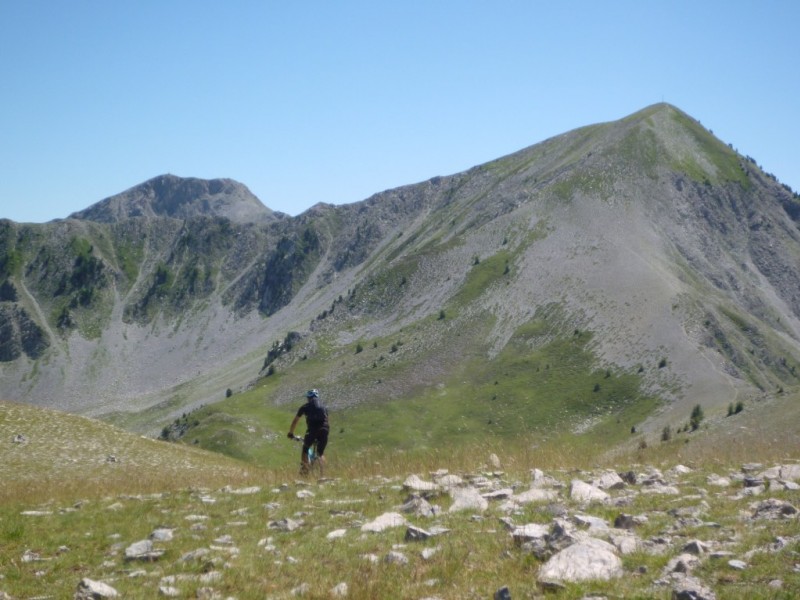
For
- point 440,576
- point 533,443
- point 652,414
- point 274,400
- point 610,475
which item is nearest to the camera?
point 440,576

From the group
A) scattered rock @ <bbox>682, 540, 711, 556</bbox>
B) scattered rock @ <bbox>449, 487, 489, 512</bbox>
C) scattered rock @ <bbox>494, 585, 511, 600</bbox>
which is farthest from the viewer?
scattered rock @ <bbox>449, 487, 489, 512</bbox>

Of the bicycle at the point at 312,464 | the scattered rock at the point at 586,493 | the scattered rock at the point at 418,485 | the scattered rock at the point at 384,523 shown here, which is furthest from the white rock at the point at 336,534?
the bicycle at the point at 312,464

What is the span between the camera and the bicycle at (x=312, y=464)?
19312 mm

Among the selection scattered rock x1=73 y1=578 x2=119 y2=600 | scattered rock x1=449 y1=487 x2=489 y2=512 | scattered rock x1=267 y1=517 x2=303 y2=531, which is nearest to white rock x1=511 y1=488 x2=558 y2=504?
scattered rock x1=449 y1=487 x2=489 y2=512

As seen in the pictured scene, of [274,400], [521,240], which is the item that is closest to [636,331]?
[521,240]

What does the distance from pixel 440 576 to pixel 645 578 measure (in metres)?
2.45

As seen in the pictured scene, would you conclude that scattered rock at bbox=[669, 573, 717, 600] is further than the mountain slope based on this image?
No

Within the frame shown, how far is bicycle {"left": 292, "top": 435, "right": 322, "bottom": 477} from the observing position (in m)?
19.3

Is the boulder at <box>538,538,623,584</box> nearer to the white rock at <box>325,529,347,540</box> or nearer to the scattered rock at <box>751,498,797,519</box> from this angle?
Result: the scattered rock at <box>751,498,797,519</box>

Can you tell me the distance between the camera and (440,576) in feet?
29.1

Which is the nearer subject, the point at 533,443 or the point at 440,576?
the point at 440,576

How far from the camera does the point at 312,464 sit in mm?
20469

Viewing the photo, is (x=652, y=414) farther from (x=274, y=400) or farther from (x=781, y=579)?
(x=781, y=579)

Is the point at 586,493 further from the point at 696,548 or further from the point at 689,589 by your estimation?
Result: the point at 689,589
